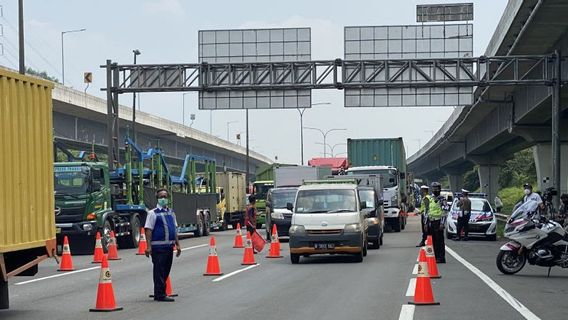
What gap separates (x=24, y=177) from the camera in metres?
13.8

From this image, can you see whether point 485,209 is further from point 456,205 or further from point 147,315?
point 147,315

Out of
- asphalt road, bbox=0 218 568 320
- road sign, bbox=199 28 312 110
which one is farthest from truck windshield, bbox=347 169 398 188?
asphalt road, bbox=0 218 568 320

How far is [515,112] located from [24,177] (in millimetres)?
36925

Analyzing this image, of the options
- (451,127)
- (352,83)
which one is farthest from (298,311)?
(451,127)

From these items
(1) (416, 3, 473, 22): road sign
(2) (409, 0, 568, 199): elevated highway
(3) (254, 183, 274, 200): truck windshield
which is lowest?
(3) (254, 183, 274, 200): truck windshield

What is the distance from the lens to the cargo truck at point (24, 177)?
43.3 ft

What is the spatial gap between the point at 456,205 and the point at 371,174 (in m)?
8.26

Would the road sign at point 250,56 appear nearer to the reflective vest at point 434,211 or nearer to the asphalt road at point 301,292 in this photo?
the asphalt road at point 301,292

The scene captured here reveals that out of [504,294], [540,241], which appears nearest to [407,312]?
[504,294]

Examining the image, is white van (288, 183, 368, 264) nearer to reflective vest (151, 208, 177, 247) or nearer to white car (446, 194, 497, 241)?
reflective vest (151, 208, 177, 247)

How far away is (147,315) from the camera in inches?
551

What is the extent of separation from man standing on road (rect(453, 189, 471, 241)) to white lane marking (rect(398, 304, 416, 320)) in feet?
66.2

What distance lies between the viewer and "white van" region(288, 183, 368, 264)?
937 inches

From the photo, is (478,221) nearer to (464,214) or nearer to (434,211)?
(464,214)
